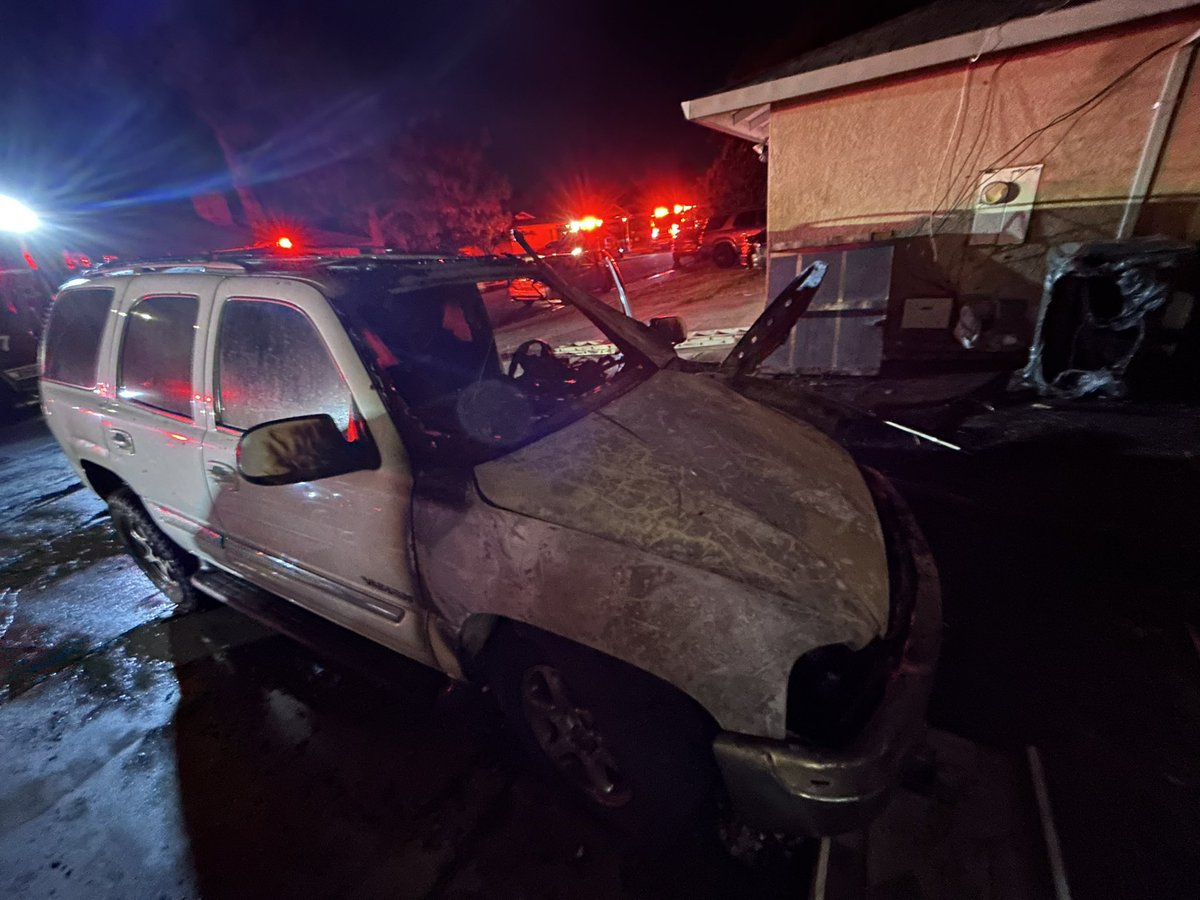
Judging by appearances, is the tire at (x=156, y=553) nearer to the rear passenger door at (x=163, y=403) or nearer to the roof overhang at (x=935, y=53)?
the rear passenger door at (x=163, y=403)

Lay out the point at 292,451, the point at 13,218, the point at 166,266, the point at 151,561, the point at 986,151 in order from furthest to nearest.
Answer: the point at 13,218, the point at 986,151, the point at 151,561, the point at 166,266, the point at 292,451

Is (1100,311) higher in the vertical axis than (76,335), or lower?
lower

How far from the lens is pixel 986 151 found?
5.93 m

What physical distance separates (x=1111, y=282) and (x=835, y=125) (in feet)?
11.0

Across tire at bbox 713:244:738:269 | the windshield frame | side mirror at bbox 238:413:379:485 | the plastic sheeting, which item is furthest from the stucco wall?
tire at bbox 713:244:738:269

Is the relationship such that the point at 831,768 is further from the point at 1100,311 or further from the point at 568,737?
the point at 1100,311

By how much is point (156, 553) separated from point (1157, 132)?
924 centimetres

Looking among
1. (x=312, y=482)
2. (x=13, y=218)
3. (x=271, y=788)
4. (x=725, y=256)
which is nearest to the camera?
(x=312, y=482)

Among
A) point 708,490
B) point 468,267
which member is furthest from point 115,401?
point 708,490

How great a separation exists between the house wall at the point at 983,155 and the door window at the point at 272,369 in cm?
664

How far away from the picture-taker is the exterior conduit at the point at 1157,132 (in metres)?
5.04

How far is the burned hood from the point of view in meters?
1.38

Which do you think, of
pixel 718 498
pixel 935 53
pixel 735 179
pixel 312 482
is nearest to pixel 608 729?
pixel 718 498

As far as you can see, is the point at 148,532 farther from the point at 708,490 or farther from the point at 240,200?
the point at 240,200
